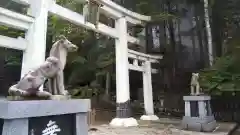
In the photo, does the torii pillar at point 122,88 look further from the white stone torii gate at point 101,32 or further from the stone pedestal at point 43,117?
the stone pedestal at point 43,117

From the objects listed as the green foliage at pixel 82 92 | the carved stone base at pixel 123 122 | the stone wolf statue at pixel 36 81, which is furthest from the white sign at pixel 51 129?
the green foliage at pixel 82 92

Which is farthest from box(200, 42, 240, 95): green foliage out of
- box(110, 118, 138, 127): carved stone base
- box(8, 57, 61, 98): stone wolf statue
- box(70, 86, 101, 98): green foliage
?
box(8, 57, 61, 98): stone wolf statue

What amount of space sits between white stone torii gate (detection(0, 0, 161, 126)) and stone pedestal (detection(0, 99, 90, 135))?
3035 mm

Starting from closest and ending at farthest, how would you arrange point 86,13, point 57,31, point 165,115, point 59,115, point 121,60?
point 59,115
point 86,13
point 121,60
point 57,31
point 165,115

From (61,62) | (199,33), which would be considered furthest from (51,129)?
(199,33)

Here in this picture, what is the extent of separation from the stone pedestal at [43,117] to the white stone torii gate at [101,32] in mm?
3035

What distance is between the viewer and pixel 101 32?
333 inches

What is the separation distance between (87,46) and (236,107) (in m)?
8.22

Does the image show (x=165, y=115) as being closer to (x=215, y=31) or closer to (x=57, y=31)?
(x=215, y=31)

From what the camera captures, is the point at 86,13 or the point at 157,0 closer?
the point at 86,13

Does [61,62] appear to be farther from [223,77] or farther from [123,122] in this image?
[223,77]

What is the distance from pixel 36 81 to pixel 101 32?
5819mm

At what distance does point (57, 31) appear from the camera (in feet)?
37.6

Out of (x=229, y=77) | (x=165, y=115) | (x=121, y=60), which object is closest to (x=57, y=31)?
(x=121, y=60)
